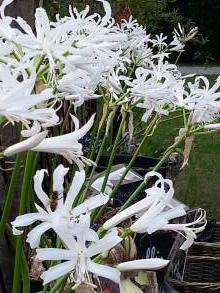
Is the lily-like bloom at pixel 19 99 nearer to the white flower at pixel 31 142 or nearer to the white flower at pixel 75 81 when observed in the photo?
the white flower at pixel 31 142

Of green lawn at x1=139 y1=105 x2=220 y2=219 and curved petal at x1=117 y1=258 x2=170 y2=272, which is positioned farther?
green lawn at x1=139 y1=105 x2=220 y2=219

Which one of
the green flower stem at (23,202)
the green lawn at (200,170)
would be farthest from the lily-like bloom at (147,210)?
the green lawn at (200,170)

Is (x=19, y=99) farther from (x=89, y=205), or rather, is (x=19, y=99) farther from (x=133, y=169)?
(x=133, y=169)

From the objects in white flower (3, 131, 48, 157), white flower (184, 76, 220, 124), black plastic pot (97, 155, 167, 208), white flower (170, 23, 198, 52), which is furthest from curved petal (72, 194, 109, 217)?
white flower (170, 23, 198, 52)

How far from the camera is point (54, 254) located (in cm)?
92

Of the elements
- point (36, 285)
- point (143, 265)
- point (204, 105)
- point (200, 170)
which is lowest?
point (200, 170)

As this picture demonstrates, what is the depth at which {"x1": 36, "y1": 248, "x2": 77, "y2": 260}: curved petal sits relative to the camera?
905mm

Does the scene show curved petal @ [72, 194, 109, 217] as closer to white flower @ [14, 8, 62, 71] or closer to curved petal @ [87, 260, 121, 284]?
curved petal @ [87, 260, 121, 284]

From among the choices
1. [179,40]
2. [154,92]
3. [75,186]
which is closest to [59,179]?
[75,186]

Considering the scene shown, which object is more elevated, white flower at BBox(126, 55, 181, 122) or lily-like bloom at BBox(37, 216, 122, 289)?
white flower at BBox(126, 55, 181, 122)

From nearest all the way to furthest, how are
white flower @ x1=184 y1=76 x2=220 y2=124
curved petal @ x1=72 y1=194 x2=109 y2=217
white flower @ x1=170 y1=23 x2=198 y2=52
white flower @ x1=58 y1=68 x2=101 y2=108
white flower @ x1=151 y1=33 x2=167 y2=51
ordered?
curved petal @ x1=72 y1=194 x2=109 y2=217 → white flower @ x1=58 y1=68 x2=101 y2=108 → white flower @ x1=184 y1=76 x2=220 y2=124 → white flower @ x1=151 y1=33 x2=167 y2=51 → white flower @ x1=170 y1=23 x2=198 y2=52

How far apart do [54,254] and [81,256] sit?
4 cm

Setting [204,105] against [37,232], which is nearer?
[37,232]

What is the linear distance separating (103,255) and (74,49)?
0.88 ft
